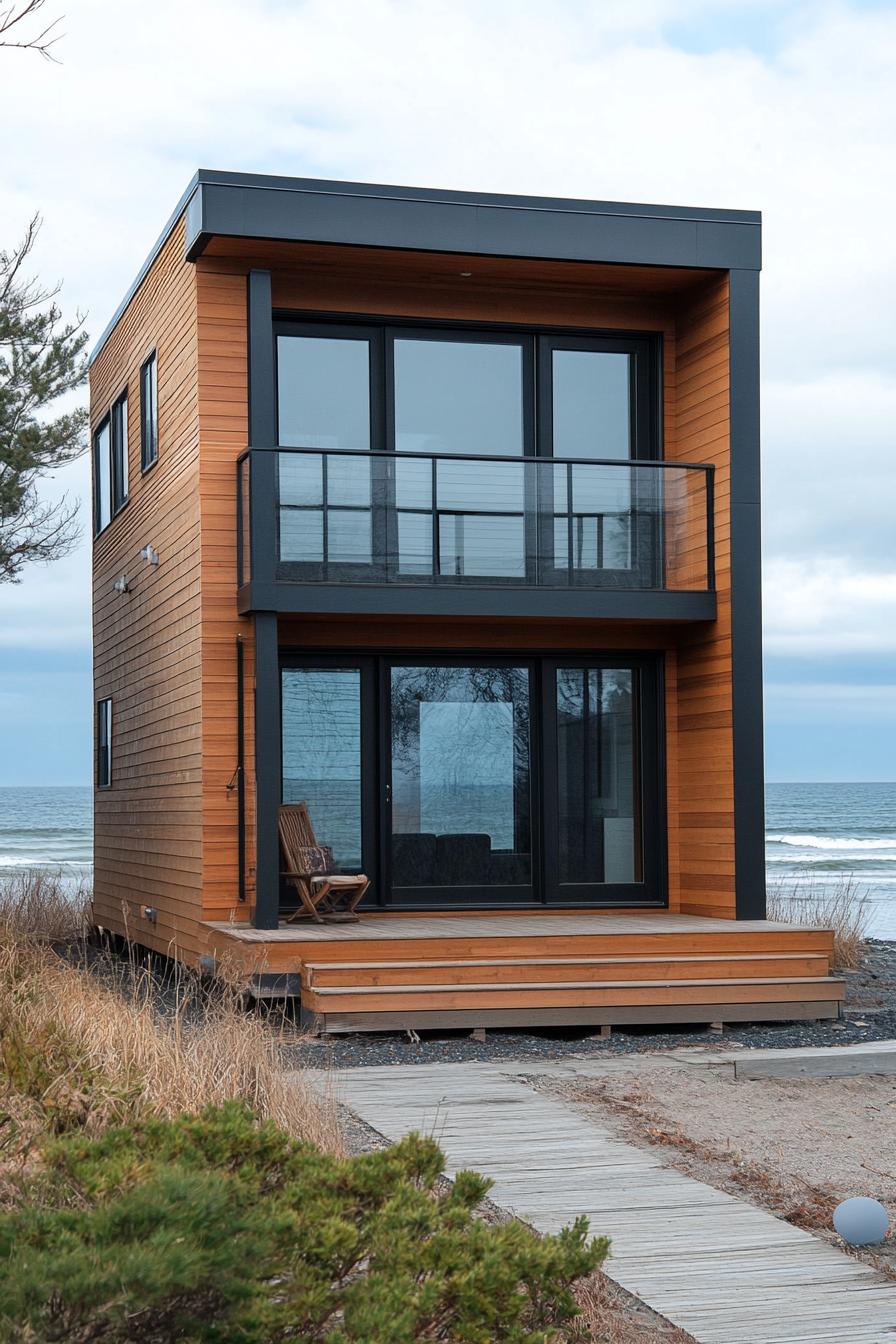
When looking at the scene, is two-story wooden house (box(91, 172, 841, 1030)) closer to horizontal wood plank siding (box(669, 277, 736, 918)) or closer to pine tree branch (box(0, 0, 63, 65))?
horizontal wood plank siding (box(669, 277, 736, 918))

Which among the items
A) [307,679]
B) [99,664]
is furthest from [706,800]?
[99,664]

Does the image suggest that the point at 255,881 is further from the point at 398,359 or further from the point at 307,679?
the point at 398,359

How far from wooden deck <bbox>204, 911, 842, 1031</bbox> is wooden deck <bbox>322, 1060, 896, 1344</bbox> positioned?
2320mm

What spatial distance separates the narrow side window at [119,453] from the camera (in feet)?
52.2

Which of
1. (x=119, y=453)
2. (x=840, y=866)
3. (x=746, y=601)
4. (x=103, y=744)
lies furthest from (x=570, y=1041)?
(x=840, y=866)

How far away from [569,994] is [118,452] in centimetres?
898

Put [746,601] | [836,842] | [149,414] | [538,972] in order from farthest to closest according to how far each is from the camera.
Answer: [836,842], [149,414], [746,601], [538,972]

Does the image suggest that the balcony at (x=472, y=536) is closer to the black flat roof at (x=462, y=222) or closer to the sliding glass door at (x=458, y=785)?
the sliding glass door at (x=458, y=785)

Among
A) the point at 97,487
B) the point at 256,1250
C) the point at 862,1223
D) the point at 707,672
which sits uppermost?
the point at 97,487

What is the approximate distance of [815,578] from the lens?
3506cm

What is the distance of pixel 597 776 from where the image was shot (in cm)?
1279

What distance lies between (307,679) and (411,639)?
0.91m

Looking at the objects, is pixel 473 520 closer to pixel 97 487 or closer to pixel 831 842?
pixel 97 487

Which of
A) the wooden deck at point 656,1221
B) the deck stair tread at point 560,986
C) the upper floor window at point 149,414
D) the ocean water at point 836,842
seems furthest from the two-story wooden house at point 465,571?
the ocean water at point 836,842
